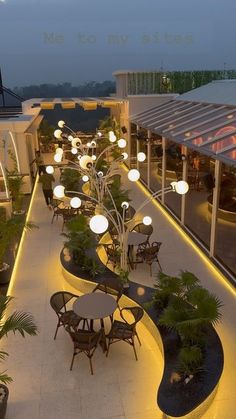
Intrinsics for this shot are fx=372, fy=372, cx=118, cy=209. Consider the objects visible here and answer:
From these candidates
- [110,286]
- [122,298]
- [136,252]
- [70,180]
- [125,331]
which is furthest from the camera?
[70,180]

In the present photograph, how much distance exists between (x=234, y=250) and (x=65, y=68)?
152 metres

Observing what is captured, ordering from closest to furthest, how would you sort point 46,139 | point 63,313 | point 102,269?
point 63,313, point 102,269, point 46,139

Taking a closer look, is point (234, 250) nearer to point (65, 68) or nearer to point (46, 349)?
point (46, 349)

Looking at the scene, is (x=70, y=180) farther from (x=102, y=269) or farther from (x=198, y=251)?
(x=102, y=269)

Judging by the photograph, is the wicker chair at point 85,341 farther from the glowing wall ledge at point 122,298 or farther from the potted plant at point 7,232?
the potted plant at point 7,232

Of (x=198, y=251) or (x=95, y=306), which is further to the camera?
(x=198, y=251)

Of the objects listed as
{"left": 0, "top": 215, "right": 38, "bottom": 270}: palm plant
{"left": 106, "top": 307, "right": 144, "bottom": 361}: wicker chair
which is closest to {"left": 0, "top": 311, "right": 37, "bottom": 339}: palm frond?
{"left": 106, "top": 307, "right": 144, "bottom": 361}: wicker chair

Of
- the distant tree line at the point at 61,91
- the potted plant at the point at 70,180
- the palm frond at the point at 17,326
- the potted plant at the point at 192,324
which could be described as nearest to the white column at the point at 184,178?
the potted plant at the point at 70,180

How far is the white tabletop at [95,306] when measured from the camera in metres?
6.67

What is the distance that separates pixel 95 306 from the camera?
6.92m

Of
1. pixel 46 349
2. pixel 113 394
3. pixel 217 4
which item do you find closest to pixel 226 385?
pixel 113 394

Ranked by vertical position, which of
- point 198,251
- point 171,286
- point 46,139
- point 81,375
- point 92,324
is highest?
point 171,286

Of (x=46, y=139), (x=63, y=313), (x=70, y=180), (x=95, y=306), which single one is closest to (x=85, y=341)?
(x=95, y=306)

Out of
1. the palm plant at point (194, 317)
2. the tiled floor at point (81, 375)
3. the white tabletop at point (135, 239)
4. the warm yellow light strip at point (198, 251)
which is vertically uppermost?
the palm plant at point (194, 317)
